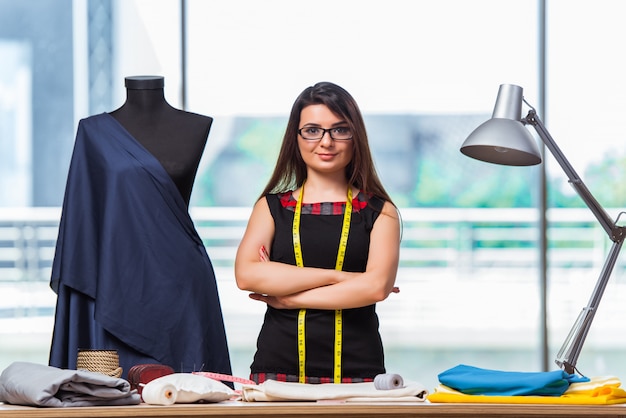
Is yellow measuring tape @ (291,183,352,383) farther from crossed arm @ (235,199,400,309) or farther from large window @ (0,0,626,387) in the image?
large window @ (0,0,626,387)

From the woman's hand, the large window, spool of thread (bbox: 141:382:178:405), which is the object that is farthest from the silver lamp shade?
the large window

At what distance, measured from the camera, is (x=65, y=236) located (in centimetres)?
261

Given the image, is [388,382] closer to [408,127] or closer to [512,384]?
[512,384]

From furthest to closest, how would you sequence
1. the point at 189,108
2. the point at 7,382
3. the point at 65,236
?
1. the point at 189,108
2. the point at 65,236
3. the point at 7,382

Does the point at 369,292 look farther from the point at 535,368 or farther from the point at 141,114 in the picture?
the point at 535,368

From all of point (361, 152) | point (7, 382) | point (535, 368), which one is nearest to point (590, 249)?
point (535, 368)

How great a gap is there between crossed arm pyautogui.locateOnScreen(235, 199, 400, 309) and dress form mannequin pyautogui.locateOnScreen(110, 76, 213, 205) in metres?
0.37

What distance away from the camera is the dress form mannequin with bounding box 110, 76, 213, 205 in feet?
8.66

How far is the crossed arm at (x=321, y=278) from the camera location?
88.4 inches

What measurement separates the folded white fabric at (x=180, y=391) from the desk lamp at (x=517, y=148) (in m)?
0.83

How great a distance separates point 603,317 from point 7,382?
116 inches

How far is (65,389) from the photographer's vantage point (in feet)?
5.96

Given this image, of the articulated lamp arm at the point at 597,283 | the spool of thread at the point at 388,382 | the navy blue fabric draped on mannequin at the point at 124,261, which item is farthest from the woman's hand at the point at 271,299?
the articulated lamp arm at the point at 597,283

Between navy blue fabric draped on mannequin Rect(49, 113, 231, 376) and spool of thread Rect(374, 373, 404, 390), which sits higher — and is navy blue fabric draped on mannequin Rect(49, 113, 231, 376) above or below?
above
